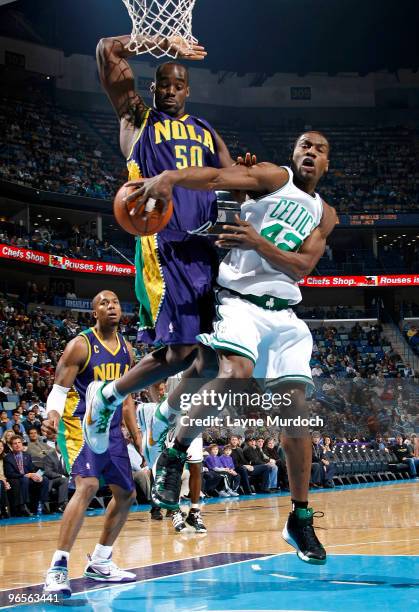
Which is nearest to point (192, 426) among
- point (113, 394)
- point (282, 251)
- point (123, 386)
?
point (123, 386)

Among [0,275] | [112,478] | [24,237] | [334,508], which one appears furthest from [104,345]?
[0,275]

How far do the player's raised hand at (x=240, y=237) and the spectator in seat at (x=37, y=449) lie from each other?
8.16 meters

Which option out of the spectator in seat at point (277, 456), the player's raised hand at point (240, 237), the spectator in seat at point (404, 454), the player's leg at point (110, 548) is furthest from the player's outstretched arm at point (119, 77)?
the spectator in seat at point (404, 454)

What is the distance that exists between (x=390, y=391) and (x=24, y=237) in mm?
12698

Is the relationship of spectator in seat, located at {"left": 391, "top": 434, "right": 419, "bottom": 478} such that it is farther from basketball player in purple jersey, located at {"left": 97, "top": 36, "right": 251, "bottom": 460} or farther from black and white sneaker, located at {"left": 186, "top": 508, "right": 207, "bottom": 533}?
basketball player in purple jersey, located at {"left": 97, "top": 36, "right": 251, "bottom": 460}

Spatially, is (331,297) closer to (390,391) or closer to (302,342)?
(390,391)

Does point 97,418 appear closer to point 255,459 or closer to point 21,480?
point 21,480

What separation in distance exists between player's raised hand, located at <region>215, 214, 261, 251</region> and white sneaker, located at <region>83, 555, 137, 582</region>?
260 cm

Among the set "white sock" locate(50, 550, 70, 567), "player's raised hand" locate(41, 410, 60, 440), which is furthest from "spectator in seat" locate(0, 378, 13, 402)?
"white sock" locate(50, 550, 70, 567)

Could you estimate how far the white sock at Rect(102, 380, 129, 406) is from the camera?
5.07 meters

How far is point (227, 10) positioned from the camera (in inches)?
1261

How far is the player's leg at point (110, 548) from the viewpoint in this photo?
18.8ft

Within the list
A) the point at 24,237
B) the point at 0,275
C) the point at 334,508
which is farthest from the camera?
the point at 0,275

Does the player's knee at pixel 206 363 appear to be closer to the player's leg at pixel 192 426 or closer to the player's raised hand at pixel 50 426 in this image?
the player's leg at pixel 192 426
